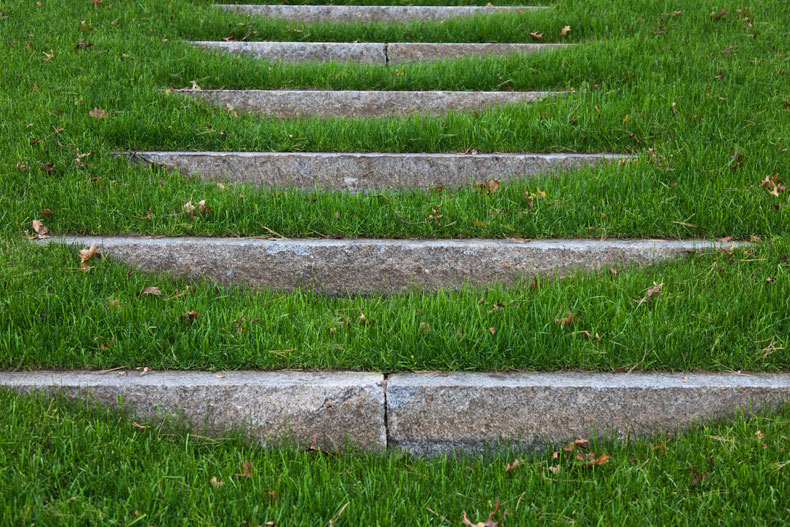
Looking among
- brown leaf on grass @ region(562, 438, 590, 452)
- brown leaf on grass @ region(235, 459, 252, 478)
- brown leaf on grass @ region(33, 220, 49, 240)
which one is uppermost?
brown leaf on grass @ region(33, 220, 49, 240)

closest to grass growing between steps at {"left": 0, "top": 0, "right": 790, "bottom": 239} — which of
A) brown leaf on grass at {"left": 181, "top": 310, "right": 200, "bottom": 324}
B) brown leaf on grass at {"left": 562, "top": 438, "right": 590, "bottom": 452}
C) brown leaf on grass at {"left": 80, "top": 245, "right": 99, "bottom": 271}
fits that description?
brown leaf on grass at {"left": 80, "top": 245, "right": 99, "bottom": 271}

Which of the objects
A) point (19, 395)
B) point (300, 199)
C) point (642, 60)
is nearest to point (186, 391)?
point (19, 395)

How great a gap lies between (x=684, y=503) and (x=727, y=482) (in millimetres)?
173

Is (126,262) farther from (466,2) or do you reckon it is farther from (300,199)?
(466,2)

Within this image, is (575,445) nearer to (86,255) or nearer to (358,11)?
(86,255)

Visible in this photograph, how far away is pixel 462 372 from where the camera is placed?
9.05 feet

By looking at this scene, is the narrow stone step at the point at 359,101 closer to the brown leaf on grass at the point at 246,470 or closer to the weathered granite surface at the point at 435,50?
the weathered granite surface at the point at 435,50

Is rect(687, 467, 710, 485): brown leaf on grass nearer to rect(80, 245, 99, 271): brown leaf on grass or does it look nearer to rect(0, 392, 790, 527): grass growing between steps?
rect(0, 392, 790, 527): grass growing between steps

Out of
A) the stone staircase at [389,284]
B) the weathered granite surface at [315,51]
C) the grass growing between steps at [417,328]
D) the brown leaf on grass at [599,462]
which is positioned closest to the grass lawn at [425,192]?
the grass growing between steps at [417,328]

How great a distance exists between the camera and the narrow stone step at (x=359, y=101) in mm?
4918

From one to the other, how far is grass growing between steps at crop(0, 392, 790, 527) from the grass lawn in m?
0.38

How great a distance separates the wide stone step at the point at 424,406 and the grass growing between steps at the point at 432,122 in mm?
1105

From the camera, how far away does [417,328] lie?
9.36 feet

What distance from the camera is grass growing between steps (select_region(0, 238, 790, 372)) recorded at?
2.76 meters
